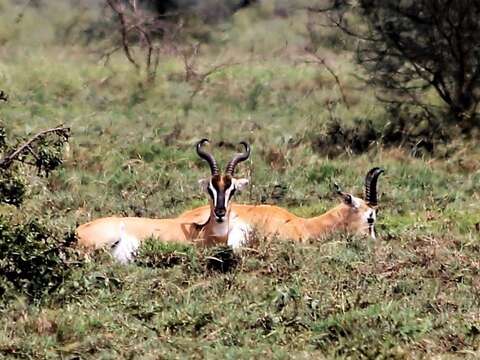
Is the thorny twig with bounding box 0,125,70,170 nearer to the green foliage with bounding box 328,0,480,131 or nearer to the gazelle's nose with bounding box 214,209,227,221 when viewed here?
the gazelle's nose with bounding box 214,209,227,221

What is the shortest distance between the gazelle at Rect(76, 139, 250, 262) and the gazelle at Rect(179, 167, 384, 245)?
20cm

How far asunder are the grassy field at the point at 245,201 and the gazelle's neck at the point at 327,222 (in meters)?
0.42

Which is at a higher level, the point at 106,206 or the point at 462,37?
the point at 462,37

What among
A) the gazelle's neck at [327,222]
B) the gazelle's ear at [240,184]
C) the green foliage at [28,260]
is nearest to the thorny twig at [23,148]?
the green foliage at [28,260]

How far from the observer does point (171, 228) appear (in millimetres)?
9977

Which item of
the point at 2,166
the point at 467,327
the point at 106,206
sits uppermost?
the point at 2,166

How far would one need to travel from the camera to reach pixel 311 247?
29.6 ft

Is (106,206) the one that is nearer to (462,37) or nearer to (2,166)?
(2,166)

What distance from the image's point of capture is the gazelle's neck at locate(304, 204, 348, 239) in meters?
10.5

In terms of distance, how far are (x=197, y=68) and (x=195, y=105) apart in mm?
2937

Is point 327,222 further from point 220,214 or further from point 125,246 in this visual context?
point 125,246

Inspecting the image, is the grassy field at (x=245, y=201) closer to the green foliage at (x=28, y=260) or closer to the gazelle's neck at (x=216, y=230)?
the green foliage at (x=28, y=260)

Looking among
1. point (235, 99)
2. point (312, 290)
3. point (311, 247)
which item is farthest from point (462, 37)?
point (312, 290)

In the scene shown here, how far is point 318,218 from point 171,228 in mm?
1655
